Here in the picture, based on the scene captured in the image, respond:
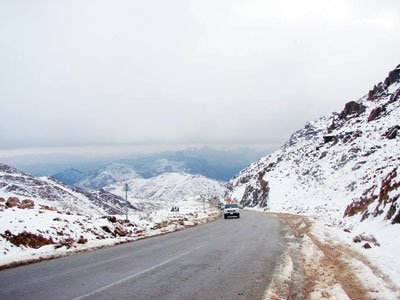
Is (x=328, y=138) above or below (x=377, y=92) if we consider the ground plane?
below

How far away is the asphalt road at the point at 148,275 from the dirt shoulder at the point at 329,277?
1.47ft

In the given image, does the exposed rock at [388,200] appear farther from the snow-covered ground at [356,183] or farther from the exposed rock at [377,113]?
the exposed rock at [377,113]

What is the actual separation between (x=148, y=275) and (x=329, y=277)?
15.0 ft

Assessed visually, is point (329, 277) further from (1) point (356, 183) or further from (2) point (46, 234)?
(1) point (356, 183)

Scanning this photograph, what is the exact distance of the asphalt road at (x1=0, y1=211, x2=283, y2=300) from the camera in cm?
820

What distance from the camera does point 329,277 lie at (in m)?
9.93

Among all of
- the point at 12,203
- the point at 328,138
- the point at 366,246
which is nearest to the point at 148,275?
the point at 366,246

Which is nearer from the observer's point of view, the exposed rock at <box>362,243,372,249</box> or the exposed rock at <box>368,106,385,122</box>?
the exposed rock at <box>362,243,372,249</box>

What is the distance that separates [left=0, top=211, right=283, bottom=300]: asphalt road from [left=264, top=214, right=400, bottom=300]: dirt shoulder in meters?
0.45

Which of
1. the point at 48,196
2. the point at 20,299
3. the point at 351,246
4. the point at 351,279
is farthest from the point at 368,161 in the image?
the point at 48,196

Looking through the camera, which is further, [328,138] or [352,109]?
[352,109]

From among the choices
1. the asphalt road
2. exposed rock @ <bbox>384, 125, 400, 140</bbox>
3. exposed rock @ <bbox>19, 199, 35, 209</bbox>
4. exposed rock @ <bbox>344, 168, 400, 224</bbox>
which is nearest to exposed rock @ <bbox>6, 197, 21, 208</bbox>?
exposed rock @ <bbox>19, 199, 35, 209</bbox>

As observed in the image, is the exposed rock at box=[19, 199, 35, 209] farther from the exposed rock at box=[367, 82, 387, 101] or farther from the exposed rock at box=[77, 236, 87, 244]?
the exposed rock at box=[367, 82, 387, 101]

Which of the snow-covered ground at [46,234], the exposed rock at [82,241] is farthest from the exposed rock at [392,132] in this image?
the exposed rock at [82,241]
